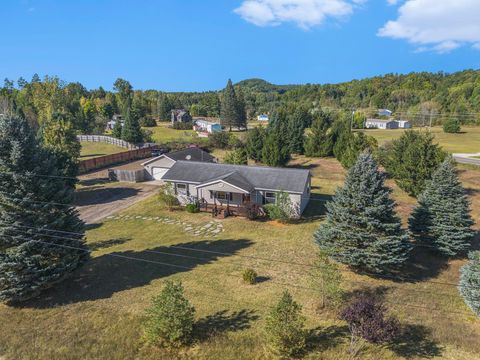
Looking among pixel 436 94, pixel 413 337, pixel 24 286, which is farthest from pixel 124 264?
pixel 436 94

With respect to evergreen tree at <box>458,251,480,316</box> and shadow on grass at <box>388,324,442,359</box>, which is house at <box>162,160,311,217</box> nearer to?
evergreen tree at <box>458,251,480,316</box>

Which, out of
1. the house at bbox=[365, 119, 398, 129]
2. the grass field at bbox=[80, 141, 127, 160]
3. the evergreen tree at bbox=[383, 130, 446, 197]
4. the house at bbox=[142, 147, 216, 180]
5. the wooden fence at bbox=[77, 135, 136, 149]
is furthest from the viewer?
the house at bbox=[365, 119, 398, 129]

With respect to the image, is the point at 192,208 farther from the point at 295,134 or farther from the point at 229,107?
the point at 229,107

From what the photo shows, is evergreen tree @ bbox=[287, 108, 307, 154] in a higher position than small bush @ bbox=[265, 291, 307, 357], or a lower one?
higher

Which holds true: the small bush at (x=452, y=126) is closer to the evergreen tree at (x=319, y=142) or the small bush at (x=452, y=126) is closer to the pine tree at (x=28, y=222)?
the evergreen tree at (x=319, y=142)

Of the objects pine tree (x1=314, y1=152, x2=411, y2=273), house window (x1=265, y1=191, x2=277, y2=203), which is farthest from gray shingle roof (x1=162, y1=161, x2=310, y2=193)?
pine tree (x1=314, y1=152, x2=411, y2=273)
